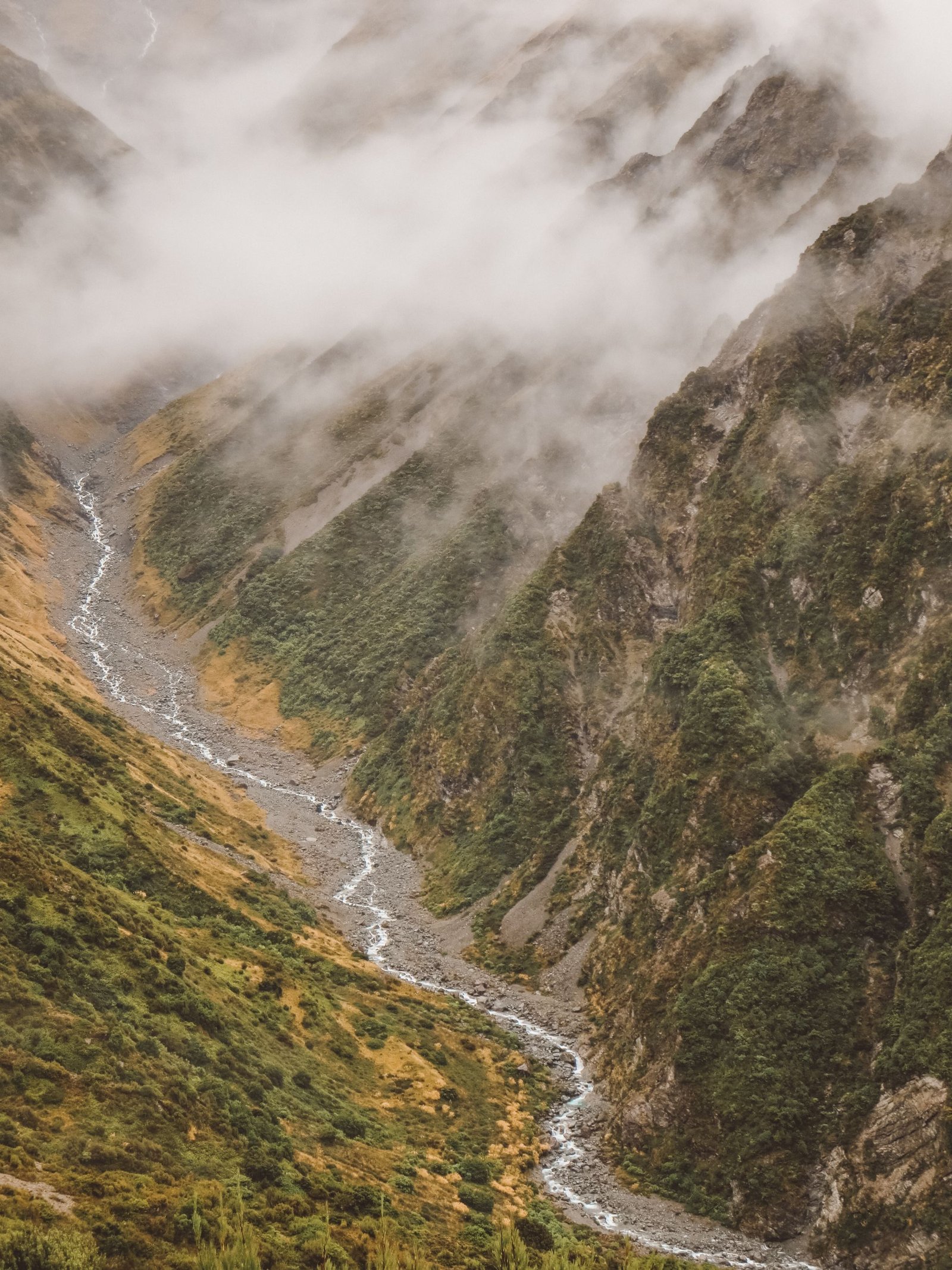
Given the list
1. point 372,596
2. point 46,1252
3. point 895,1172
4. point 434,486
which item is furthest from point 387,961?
point 434,486

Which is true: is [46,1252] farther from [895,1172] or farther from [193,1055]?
[895,1172]

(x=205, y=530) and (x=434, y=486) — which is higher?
(x=434, y=486)

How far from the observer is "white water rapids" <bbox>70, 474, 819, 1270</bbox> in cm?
4516

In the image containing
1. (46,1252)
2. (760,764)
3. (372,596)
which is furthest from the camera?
(372,596)

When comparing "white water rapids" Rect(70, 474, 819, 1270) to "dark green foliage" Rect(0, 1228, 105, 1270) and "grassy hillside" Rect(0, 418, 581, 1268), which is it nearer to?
"grassy hillside" Rect(0, 418, 581, 1268)

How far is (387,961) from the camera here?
78.3m

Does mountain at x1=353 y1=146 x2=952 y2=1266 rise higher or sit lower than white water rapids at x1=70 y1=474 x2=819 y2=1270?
higher

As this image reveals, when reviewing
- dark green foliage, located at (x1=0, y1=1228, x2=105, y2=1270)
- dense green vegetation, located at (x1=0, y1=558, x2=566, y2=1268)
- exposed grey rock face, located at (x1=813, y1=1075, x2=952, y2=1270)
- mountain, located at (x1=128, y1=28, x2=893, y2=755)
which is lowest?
dense green vegetation, located at (x1=0, y1=558, x2=566, y2=1268)

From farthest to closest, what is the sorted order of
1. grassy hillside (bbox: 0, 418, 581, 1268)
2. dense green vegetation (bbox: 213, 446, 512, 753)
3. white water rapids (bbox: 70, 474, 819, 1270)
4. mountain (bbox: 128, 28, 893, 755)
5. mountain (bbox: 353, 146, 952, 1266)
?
mountain (bbox: 128, 28, 893, 755) < dense green vegetation (bbox: 213, 446, 512, 753) < mountain (bbox: 353, 146, 952, 1266) < white water rapids (bbox: 70, 474, 819, 1270) < grassy hillside (bbox: 0, 418, 581, 1268)

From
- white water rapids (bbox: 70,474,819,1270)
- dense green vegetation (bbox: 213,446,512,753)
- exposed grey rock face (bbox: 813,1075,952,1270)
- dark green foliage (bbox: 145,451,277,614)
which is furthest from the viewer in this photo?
dark green foliage (bbox: 145,451,277,614)

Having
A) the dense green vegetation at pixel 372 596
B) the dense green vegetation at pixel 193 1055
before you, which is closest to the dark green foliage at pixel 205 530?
the dense green vegetation at pixel 372 596

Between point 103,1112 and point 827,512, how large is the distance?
2539 inches

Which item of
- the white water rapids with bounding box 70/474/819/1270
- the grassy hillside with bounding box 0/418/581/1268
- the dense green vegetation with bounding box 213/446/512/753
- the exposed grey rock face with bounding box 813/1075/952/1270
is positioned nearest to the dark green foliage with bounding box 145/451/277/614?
the dense green vegetation with bounding box 213/446/512/753

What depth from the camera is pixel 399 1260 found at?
31969 millimetres
